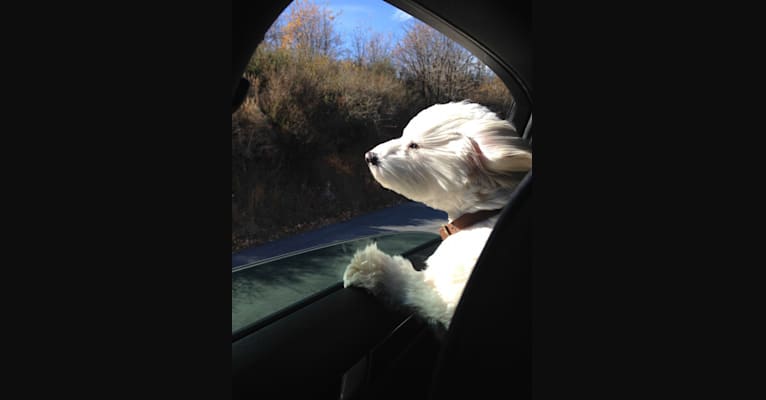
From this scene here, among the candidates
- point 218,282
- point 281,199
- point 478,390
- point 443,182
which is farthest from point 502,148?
point 281,199

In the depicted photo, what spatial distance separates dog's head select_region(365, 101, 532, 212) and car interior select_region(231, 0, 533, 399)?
0.18 m

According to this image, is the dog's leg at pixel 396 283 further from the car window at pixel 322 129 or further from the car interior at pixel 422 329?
the car window at pixel 322 129

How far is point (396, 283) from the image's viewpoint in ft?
3.61

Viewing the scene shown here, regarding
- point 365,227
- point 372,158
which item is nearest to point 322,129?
point 365,227

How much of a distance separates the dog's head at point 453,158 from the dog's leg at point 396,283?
0.25 metres

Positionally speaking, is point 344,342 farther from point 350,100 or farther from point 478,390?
point 350,100

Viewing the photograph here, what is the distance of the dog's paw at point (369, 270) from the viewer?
1114 mm

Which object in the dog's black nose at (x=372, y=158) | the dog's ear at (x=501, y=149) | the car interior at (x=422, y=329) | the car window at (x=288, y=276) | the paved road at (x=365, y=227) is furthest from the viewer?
the paved road at (x=365, y=227)

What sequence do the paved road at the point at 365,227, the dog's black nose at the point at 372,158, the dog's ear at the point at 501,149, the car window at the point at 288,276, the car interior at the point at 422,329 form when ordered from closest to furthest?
1. the car interior at the point at 422,329
2. the car window at the point at 288,276
3. the dog's ear at the point at 501,149
4. the dog's black nose at the point at 372,158
5. the paved road at the point at 365,227

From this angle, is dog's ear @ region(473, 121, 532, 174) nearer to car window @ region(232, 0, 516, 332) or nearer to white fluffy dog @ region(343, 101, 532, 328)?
white fluffy dog @ region(343, 101, 532, 328)

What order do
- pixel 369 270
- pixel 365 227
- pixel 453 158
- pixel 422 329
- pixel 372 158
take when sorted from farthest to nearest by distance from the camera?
pixel 365 227 → pixel 372 158 → pixel 453 158 → pixel 369 270 → pixel 422 329

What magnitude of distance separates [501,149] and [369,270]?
458mm

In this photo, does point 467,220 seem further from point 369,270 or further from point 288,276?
point 288,276

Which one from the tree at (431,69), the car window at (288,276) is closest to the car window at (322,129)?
the tree at (431,69)
